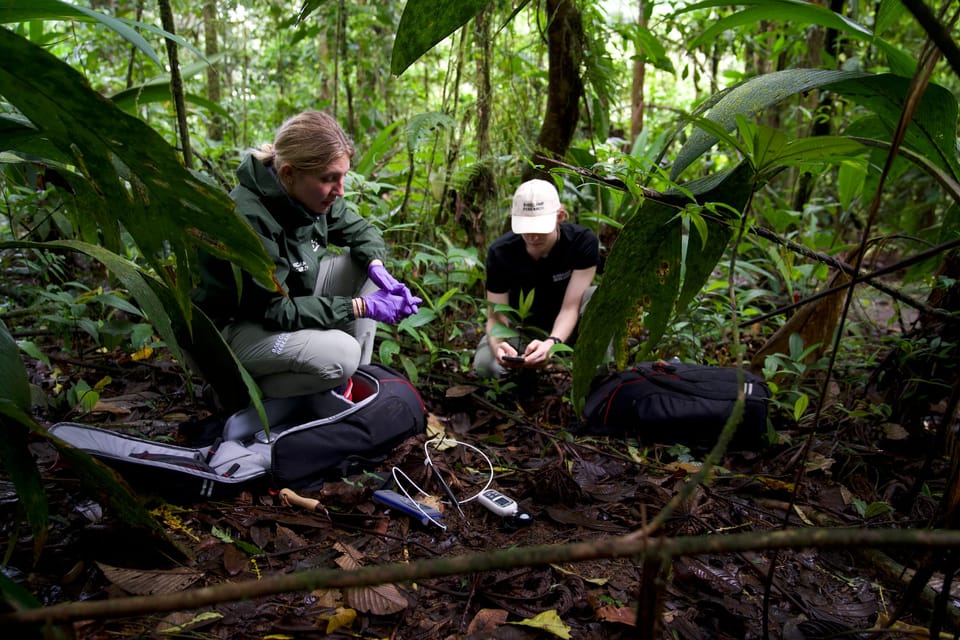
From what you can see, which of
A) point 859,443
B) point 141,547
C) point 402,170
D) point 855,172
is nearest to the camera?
point 141,547

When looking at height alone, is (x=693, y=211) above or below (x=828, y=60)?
below

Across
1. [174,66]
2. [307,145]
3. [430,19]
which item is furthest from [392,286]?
[430,19]

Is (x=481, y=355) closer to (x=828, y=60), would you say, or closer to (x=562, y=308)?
(x=562, y=308)

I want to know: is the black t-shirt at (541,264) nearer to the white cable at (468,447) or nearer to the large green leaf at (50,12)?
the white cable at (468,447)

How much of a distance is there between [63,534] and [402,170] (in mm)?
3011

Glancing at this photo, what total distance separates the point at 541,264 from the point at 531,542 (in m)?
1.64

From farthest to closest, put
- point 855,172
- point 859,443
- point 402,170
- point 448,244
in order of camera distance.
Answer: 1. point 402,170
2. point 448,244
3. point 855,172
4. point 859,443

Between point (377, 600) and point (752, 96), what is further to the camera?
point (377, 600)

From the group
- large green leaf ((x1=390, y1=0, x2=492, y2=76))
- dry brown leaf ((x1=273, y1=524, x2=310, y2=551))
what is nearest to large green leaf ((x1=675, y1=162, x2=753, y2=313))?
large green leaf ((x1=390, y1=0, x2=492, y2=76))

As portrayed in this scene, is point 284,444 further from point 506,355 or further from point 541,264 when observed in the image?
point 541,264

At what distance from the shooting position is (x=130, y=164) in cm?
84

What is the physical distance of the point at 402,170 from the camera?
3992mm

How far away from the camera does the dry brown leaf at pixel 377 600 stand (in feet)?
4.33

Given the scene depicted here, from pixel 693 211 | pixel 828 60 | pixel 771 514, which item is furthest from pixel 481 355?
pixel 828 60
